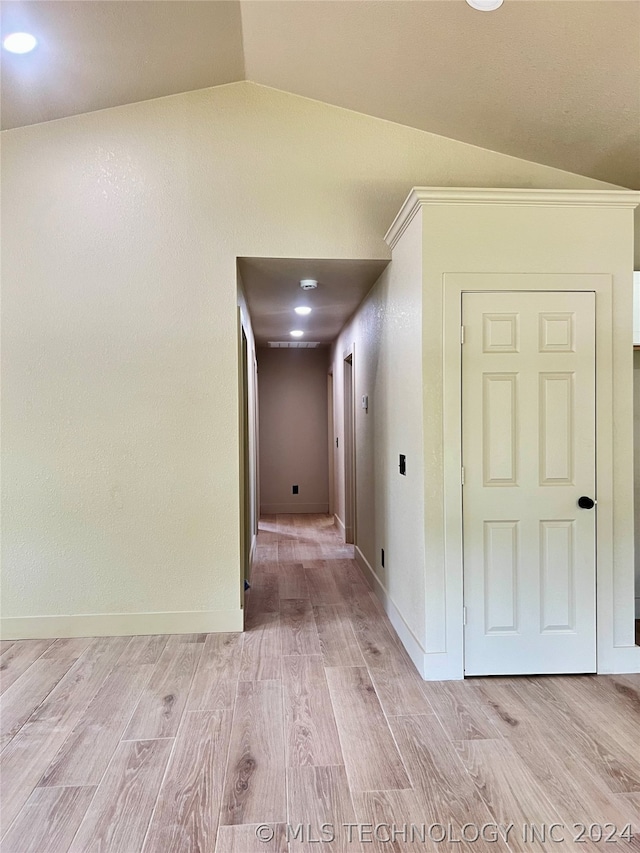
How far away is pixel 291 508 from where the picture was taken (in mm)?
7875

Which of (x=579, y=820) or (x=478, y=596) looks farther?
(x=478, y=596)

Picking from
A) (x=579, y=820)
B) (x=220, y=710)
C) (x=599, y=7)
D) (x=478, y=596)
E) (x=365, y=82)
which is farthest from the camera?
(x=365, y=82)

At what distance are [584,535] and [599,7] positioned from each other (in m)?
2.36

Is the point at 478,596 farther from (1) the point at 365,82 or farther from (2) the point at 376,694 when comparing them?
(1) the point at 365,82

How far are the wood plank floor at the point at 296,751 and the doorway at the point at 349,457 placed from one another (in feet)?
8.05

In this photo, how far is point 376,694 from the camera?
2.51 metres

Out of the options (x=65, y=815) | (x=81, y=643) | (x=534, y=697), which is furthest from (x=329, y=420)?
(x=65, y=815)

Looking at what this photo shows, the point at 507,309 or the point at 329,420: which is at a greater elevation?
the point at 507,309

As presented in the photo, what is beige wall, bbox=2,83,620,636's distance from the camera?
127 inches

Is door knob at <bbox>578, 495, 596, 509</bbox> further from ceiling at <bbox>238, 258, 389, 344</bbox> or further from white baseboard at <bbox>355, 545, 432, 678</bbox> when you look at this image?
ceiling at <bbox>238, 258, 389, 344</bbox>

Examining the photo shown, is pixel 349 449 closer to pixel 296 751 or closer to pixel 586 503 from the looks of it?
pixel 586 503

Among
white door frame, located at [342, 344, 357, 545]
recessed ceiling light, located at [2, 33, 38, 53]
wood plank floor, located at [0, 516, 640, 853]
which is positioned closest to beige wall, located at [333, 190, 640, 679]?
wood plank floor, located at [0, 516, 640, 853]

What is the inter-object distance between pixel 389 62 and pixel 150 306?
188 centimetres

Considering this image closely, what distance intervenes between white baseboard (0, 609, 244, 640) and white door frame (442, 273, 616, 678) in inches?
54.5
